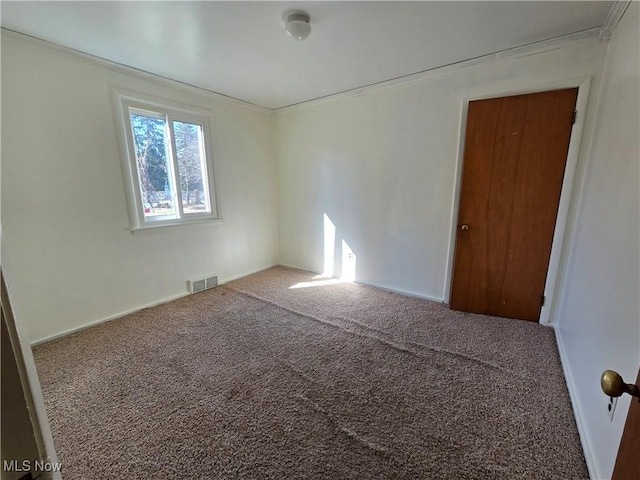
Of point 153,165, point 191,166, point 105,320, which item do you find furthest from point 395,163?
point 105,320

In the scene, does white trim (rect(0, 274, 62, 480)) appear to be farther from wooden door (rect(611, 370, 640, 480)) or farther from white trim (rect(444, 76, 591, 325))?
white trim (rect(444, 76, 591, 325))

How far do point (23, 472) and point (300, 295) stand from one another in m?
2.75

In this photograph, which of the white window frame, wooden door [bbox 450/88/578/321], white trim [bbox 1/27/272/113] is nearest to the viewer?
white trim [bbox 1/27/272/113]

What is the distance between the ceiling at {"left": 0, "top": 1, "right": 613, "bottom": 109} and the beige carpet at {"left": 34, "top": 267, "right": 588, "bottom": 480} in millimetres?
2328

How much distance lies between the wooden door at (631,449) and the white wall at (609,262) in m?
0.32

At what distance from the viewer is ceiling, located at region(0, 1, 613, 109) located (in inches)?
65.6

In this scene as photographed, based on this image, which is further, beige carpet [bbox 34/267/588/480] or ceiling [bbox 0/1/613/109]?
ceiling [bbox 0/1/613/109]

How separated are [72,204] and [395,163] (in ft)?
10.0

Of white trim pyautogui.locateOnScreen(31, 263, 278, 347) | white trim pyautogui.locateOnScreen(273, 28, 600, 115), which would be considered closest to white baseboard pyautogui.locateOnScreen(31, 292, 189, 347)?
white trim pyautogui.locateOnScreen(31, 263, 278, 347)

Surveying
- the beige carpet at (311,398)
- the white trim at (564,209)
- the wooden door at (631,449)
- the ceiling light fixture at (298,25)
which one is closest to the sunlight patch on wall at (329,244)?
the beige carpet at (311,398)

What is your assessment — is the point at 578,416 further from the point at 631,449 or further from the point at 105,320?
the point at 105,320

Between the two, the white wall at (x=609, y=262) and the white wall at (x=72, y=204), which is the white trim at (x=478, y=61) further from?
the white wall at (x=72, y=204)

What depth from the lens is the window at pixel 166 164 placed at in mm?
2611

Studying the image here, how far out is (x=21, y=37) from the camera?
1905 millimetres
